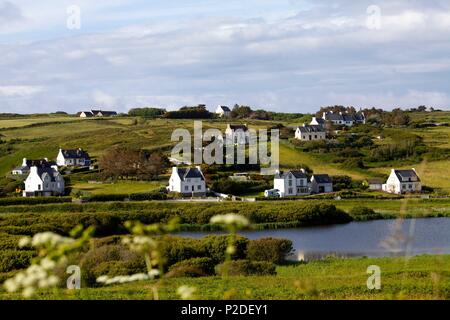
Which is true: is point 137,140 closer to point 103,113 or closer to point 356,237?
point 103,113

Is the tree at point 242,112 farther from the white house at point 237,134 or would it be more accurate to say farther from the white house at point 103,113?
the white house at point 237,134

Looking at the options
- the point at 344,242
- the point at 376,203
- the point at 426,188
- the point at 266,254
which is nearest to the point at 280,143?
the point at 426,188

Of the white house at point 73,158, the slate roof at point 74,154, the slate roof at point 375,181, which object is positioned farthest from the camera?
the slate roof at point 74,154

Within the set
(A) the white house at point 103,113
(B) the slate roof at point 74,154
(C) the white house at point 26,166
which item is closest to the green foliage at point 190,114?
(A) the white house at point 103,113

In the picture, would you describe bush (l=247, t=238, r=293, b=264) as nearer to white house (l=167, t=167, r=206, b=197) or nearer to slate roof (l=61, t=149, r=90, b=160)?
white house (l=167, t=167, r=206, b=197)

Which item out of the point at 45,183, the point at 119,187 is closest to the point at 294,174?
the point at 119,187
